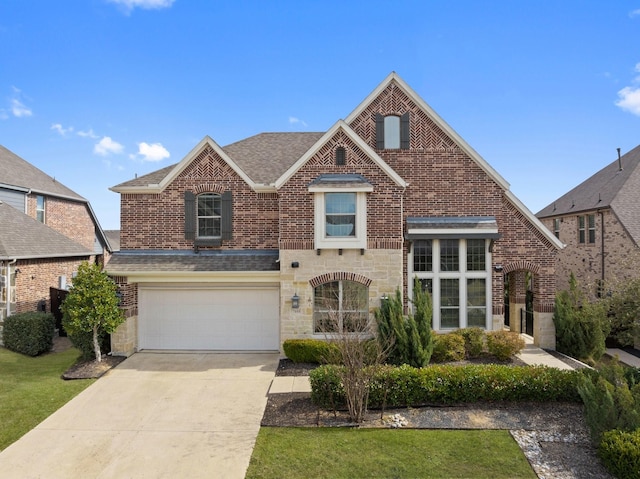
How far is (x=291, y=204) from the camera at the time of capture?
1281cm

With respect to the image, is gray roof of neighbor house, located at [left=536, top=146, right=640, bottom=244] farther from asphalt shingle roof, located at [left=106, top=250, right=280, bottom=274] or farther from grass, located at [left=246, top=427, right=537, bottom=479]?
asphalt shingle roof, located at [left=106, top=250, right=280, bottom=274]

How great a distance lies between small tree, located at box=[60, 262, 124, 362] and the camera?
1160 cm

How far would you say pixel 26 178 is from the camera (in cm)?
2236

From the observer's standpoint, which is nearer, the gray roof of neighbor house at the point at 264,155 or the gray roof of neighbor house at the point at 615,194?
the gray roof of neighbor house at the point at 264,155

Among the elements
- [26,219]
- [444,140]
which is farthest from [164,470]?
[26,219]

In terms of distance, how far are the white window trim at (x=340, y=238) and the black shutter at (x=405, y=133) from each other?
3.08m

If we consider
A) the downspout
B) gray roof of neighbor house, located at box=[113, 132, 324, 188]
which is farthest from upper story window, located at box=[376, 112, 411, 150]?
the downspout

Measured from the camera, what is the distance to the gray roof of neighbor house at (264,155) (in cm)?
1452

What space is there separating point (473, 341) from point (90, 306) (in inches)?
483

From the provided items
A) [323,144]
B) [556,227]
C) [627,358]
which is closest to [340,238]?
[323,144]

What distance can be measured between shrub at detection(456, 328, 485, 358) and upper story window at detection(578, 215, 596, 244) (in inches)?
473

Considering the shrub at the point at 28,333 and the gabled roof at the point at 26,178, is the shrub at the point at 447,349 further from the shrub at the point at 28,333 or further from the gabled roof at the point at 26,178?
the gabled roof at the point at 26,178

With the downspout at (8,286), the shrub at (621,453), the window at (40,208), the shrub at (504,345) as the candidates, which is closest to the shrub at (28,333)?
the downspout at (8,286)

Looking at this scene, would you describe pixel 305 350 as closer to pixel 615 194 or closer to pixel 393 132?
pixel 393 132
